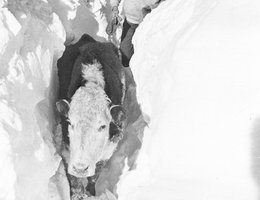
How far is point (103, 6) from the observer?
7.21 metres

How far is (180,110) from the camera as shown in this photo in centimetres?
385

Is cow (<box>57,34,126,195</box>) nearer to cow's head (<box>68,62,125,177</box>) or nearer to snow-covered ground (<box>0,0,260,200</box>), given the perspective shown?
cow's head (<box>68,62,125,177</box>)

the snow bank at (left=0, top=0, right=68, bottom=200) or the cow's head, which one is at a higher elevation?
the snow bank at (left=0, top=0, right=68, bottom=200)

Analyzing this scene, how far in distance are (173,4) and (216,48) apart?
1.42 m

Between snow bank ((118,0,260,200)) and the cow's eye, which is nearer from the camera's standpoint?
snow bank ((118,0,260,200))

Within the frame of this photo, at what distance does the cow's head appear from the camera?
4.29 meters

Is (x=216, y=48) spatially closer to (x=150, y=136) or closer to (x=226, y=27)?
(x=226, y=27)

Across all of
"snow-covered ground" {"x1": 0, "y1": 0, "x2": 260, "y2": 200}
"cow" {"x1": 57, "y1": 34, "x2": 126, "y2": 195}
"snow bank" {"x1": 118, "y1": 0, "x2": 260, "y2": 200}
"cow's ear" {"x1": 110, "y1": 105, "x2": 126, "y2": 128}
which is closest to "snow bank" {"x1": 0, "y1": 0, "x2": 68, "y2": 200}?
"snow-covered ground" {"x1": 0, "y1": 0, "x2": 260, "y2": 200}

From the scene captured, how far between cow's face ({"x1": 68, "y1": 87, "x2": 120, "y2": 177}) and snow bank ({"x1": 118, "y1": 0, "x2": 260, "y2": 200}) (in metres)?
0.44

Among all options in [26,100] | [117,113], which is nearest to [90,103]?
[117,113]

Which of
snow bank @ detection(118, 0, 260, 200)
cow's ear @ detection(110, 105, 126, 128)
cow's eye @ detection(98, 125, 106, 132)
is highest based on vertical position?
snow bank @ detection(118, 0, 260, 200)

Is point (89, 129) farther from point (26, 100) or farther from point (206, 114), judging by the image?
point (206, 114)

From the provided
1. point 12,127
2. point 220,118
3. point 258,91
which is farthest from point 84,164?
point 258,91

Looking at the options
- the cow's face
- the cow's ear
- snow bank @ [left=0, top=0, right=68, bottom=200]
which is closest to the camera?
snow bank @ [left=0, top=0, right=68, bottom=200]
